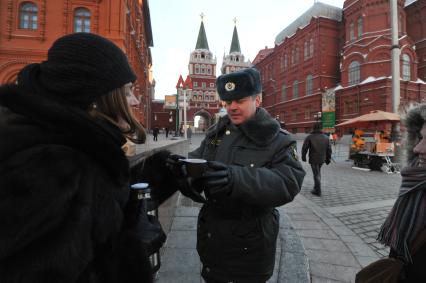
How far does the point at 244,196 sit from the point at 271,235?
1.37 ft

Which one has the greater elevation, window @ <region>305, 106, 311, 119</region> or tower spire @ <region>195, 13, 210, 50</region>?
tower spire @ <region>195, 13, 210, 50</region>

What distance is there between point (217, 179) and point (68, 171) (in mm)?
743

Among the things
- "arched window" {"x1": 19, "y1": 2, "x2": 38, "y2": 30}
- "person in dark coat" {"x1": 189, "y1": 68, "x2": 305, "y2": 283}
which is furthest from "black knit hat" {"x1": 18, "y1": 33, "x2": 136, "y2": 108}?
"arched window" {"x1": 19, "y1": 2, "x2": 38, "y2": 30}

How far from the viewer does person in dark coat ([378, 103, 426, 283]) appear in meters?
1.37

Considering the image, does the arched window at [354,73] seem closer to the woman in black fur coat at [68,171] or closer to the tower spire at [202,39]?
the woman in black fur coat at [68,171]

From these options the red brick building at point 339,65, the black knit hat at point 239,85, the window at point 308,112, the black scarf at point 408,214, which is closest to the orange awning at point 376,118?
the black scarf at point 408,214

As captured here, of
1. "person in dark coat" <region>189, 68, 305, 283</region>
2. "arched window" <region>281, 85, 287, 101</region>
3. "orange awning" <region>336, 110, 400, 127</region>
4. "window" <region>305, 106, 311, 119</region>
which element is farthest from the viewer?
"arched window" <region>281, 85, 287, 101</region>

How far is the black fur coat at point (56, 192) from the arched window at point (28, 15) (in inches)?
799

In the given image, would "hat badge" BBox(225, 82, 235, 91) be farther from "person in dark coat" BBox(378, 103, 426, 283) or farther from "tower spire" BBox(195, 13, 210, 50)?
"tower spire" BBox(195, 13, 210, 50)

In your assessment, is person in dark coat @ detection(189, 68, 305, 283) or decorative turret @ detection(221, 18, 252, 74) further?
decorative turret @ detection(221, 18, 252, 74)

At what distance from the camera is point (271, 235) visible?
1690 millimetres

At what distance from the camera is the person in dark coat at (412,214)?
1.37 meters

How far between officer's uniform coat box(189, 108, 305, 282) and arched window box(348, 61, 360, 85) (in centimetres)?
3531

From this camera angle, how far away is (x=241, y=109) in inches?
71.1
